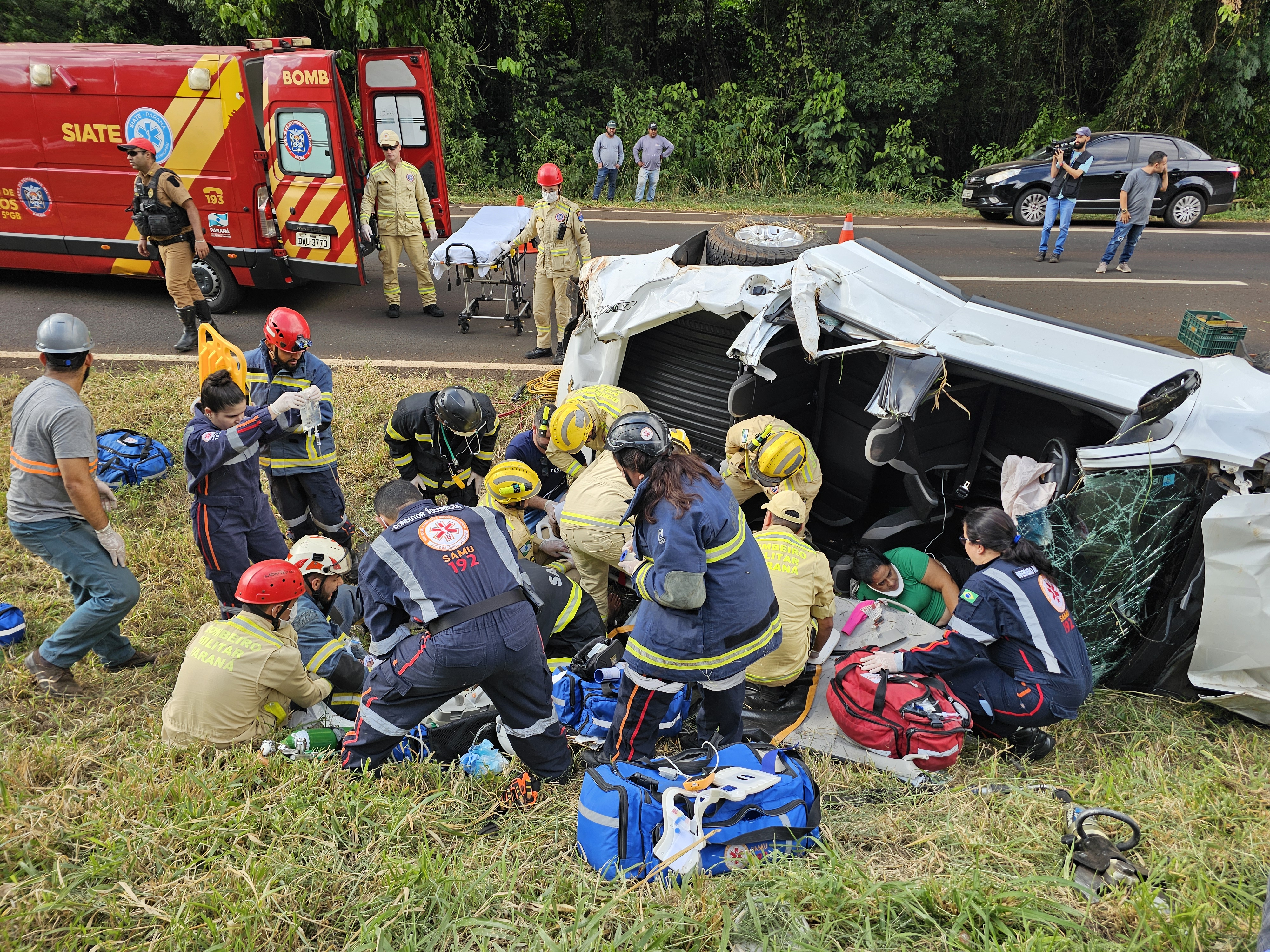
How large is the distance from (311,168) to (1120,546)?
284 inches

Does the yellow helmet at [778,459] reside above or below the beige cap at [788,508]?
above

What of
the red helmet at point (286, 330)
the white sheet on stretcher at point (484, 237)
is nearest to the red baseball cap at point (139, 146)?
the white sheet on stretcher at point (484, 237)

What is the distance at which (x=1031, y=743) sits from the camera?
11.9ft

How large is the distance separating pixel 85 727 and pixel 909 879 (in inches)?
132

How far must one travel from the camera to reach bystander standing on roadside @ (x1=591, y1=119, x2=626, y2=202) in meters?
14.1

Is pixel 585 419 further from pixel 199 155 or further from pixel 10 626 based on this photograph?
pixel 199 155

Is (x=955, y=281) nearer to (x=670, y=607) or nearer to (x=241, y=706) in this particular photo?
(x=670, y=607)

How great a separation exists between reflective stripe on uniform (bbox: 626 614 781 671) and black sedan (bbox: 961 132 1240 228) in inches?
468

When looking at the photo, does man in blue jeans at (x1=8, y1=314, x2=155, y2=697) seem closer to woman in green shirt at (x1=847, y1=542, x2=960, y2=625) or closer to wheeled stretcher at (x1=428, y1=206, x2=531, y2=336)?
woman in green shirt at (x1=847, y1=542, x2=960, y2=625)

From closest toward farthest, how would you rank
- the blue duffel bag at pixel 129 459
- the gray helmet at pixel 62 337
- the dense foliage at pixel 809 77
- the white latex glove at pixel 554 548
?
the gray helmet at pixel 62 337 → the white latex glove at pixel 554 548 → the blue duffel bag at pixel 129 459 → the dense foliage at pixel 809 77

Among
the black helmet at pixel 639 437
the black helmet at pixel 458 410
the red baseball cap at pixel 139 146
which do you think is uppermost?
the red baseball cap at pixel 139 146

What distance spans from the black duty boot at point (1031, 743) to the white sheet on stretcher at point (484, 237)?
18.5 ft

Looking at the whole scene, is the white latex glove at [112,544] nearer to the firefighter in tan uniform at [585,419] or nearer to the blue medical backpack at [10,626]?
the blue medical backpack at [10,626]

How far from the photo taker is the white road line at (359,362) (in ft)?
24.1
